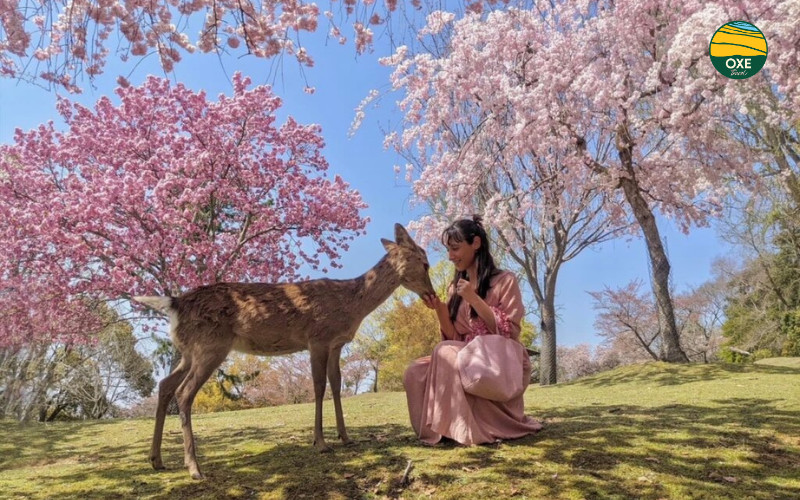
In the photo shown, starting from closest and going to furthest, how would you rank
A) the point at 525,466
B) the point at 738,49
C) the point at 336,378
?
1. the point at 525,466
2. the point at 336,378
3. the point at 738,49

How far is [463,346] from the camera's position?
381 centimetres

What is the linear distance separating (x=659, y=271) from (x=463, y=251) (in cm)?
941

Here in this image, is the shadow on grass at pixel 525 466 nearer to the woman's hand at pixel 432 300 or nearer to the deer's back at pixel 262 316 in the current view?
the deer's back at pixel 262 316

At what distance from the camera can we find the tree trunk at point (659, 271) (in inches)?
452

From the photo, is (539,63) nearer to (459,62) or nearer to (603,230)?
(459,62)

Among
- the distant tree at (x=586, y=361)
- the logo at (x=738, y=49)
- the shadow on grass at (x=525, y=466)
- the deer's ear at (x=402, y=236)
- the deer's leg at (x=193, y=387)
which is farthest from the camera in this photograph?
the distant tree at (x=586, y=361)

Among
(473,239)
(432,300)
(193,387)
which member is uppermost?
(473,239)

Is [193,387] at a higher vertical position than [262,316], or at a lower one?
lower

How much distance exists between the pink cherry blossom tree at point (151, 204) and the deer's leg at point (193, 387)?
768cm

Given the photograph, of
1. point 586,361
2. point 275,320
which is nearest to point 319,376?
point 275,320

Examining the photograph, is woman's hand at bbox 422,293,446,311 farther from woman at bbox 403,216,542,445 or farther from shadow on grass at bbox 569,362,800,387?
shadow on grass at bbox 569,362,800,387

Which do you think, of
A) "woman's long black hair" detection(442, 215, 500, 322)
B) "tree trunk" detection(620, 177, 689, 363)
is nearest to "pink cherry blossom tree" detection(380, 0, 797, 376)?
"tree trunk" detection(620, 177, 689, 363)

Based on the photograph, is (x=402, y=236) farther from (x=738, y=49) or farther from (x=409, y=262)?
(x=738, y=49)

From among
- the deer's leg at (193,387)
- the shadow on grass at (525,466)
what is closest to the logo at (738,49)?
the shadow on grass at (525,466)
